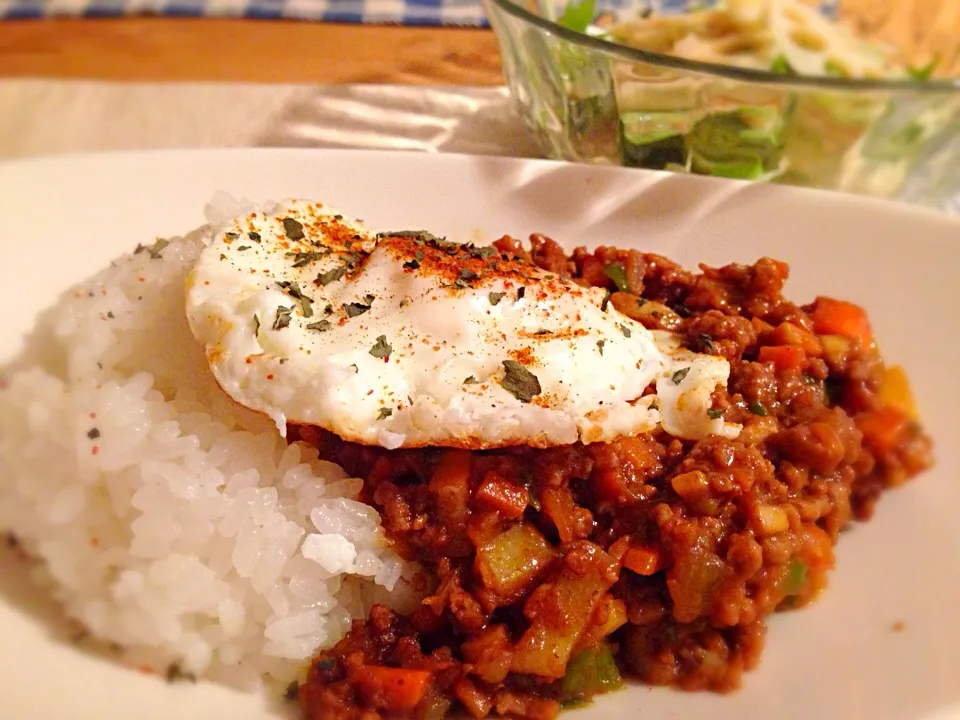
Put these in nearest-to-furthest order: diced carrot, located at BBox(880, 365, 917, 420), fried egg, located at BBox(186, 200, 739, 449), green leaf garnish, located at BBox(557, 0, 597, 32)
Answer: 1. fried egg, located at BBox(186, 200, 739, 449)
2. diced carrot, located at BBox(880, 365, 917, 420)
3. green leaf garnish, located at BBox(557, 0, 597, 32)

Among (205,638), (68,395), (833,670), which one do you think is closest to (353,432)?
(205,638)

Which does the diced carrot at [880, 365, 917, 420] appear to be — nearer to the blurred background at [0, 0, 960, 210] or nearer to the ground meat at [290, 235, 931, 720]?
the ground meat at [290, 235, 931, 720]

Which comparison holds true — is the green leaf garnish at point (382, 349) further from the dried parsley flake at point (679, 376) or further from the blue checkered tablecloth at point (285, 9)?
the blue checkered tablecloth at point (285, 9)

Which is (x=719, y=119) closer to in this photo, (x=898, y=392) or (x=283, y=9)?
(x=898, y=392)

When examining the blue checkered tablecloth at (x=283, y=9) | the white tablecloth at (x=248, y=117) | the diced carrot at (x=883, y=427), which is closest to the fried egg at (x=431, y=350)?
the diced carrot at (x=883, y=427)

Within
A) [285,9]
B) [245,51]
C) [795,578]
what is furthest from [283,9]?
[795,578]

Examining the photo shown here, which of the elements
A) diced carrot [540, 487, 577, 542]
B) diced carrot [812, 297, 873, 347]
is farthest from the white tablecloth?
diced carrot [540, 487, 577, 542]

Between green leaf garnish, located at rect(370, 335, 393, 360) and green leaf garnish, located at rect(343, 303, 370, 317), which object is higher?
green leaf garnish, located at rect(343, 303, 370, 317)

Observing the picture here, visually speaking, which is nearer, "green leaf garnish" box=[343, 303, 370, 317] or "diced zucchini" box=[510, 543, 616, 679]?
"diced zucchini" box=[510, 543, 616, 679]
